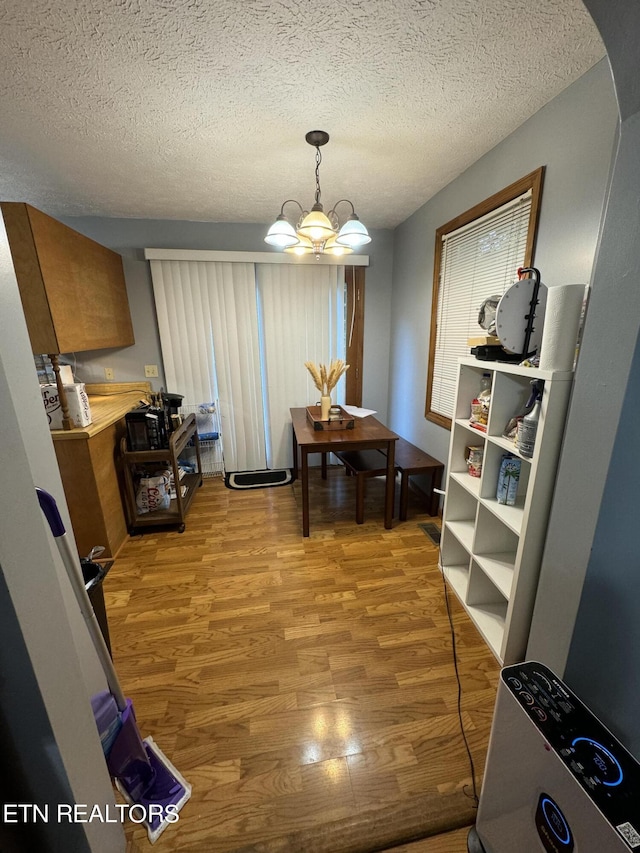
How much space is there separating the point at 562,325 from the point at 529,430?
39 cm

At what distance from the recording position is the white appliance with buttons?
550 millimetres

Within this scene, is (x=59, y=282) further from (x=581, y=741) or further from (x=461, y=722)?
(x=461, y=722)

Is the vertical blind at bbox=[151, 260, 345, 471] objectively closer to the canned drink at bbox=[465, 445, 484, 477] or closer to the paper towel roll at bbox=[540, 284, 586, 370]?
the canned drink at bbox=[465, 445, 484, 477]

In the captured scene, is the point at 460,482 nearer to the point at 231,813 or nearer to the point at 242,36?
the point at 231,813

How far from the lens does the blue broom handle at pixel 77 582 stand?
0.76 metres

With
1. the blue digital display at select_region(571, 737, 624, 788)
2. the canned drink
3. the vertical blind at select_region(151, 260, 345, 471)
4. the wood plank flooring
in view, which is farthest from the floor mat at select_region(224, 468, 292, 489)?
the blue digital display at select_region(571, 737, 624, 788)

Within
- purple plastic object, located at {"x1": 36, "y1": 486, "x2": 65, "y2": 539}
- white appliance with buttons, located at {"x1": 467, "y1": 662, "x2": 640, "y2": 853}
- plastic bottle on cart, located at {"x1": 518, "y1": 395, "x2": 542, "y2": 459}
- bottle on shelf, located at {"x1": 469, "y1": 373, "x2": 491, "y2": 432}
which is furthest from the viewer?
bottle on shelf, located at {"x1": 469, "y1": 373, "x2": 491, "y2": 432}

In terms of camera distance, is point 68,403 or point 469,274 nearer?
point 68,403

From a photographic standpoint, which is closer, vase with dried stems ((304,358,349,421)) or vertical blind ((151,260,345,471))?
vase with dried stems ((304,358,349,421))

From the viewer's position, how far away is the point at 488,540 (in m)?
1.61

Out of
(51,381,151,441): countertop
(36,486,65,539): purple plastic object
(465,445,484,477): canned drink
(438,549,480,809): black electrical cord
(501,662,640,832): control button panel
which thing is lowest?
(438,549,480,809): black electrical cord

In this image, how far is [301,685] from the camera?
1320 millimetres

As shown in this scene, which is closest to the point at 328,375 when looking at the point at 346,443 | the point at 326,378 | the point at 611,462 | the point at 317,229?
the point at 326,378

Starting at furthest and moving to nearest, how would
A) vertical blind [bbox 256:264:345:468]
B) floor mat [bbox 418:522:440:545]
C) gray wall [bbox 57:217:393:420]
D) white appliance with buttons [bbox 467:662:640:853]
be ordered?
vertical blind [bbox 256:264:345:468], gray wall [bbox 57:217:393:420], floor mat [bbox 418:522:440:545], white appliance with buttons [bbox 467:662:640:853]
